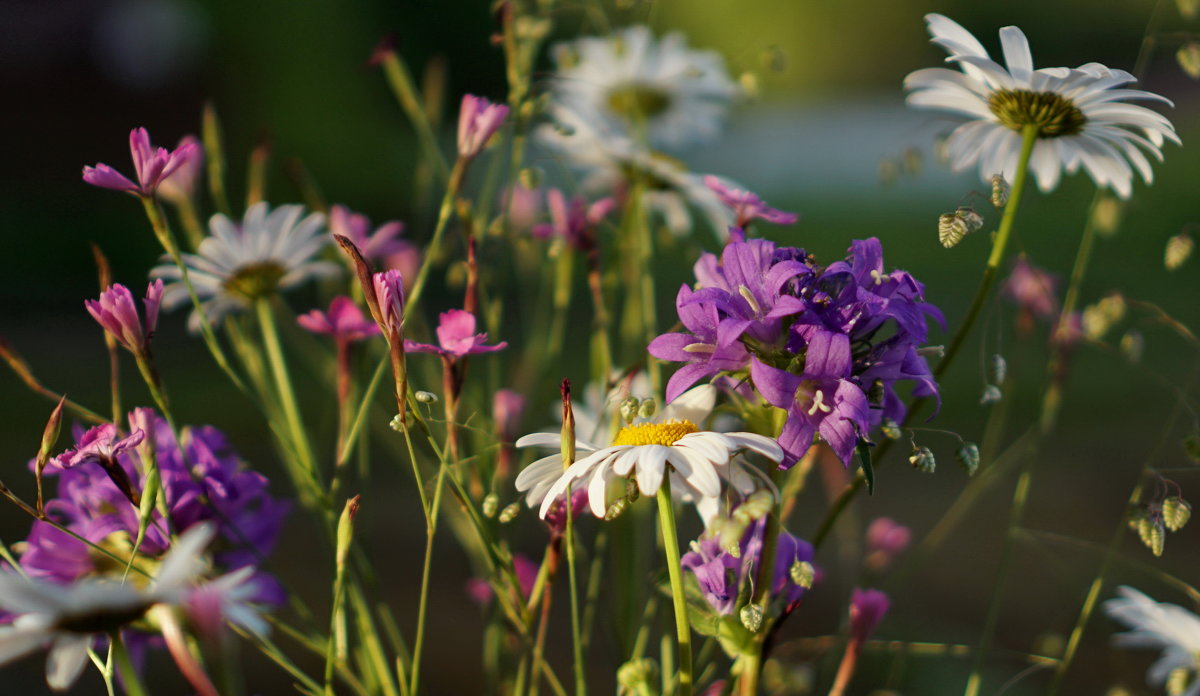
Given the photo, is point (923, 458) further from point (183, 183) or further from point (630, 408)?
point (183, 183)

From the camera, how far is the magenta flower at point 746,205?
366mm

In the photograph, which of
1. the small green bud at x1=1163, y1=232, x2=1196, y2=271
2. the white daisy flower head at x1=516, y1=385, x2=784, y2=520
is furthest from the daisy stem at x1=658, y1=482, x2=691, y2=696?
the small green bud at x1=1163, y1=232, x2=1196, y2=271

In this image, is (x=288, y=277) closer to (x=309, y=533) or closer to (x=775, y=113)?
(x=309, y=533)

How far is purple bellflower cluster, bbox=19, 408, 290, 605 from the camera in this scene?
0.34 m

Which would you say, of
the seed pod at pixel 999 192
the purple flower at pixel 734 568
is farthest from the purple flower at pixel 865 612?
the seed pod at pixel 999 192

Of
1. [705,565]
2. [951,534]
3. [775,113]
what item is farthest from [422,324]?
[775,113]

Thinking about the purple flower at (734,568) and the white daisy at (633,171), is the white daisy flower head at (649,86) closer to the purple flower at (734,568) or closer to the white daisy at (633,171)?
the white daisy at (633,171)

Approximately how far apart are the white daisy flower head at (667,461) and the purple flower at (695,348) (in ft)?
0.06

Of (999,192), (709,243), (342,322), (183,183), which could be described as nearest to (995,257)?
(999,192)

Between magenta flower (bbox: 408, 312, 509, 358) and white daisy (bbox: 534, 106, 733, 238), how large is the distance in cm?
18

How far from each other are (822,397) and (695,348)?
40 millimetres

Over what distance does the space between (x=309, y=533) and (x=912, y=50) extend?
21.3ft

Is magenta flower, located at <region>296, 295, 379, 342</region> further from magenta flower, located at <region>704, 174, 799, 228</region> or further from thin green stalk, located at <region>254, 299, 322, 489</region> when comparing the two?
magenta flower, located at <region>704, 174, 799, 228</region>

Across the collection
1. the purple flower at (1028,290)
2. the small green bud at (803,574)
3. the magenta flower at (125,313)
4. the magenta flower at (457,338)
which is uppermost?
the magenta flower at (125,313)
